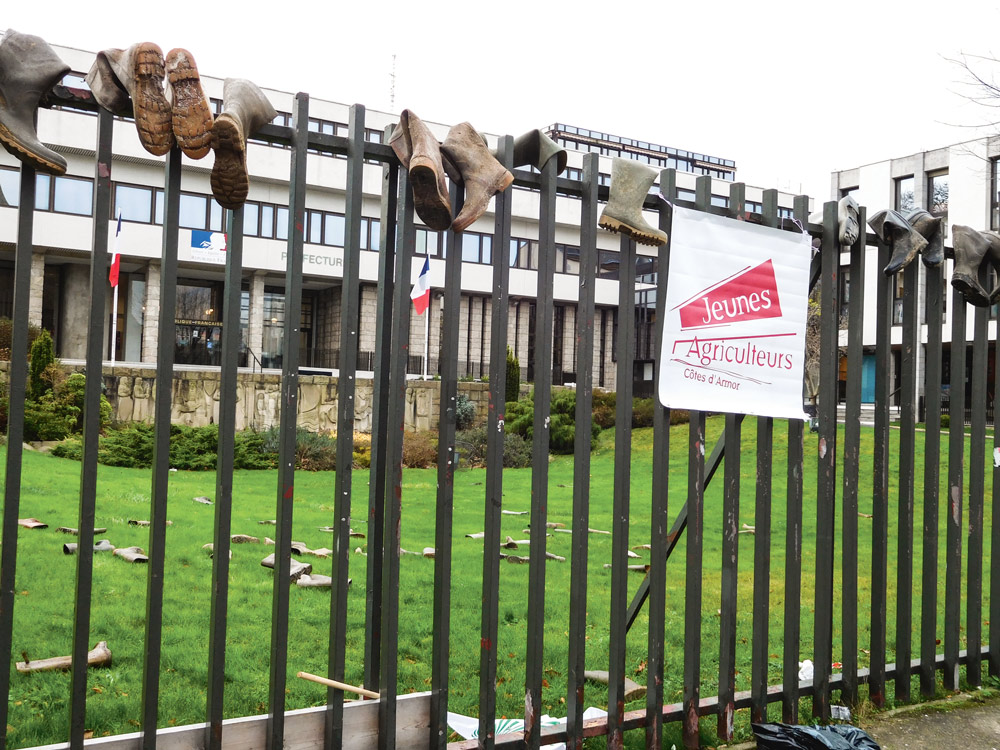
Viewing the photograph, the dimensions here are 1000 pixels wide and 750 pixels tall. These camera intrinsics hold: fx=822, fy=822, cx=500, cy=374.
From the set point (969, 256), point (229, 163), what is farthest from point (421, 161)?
point (969, 256)

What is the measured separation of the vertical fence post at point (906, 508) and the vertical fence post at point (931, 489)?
86 mm

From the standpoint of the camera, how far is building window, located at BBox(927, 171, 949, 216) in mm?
35344

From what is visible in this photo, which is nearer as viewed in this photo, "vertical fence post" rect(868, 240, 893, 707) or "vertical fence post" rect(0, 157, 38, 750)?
"vertical fence post" rect(0, 157, 38, 750)

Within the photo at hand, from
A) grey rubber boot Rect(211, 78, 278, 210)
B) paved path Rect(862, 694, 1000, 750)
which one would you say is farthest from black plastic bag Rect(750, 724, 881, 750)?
grey rubber boot Rect(211, 78, 278, 210)

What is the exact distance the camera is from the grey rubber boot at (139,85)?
254 centimetres

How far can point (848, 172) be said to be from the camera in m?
39.0

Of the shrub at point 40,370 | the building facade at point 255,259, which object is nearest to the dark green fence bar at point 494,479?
the shrub at point 40,370

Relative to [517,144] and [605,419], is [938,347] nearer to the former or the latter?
[517,144]

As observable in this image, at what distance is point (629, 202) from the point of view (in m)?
3.50

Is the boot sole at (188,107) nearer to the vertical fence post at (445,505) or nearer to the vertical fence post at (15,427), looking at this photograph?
the vertical fence post at (15,427)

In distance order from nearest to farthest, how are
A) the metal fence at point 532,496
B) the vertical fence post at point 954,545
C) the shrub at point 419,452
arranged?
1. the metal fence at point 532,496
2. the vertical fence post at point 954,545
3. the shrub at point 419,452

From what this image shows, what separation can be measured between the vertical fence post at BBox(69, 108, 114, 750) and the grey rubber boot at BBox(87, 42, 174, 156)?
76 mm

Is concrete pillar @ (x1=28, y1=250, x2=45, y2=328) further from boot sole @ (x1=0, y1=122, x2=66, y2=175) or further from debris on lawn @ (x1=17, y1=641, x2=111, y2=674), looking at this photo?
boot sole @ (x1=0, y1=122, x2=66, y2=175)

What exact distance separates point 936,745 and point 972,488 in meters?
1.57
